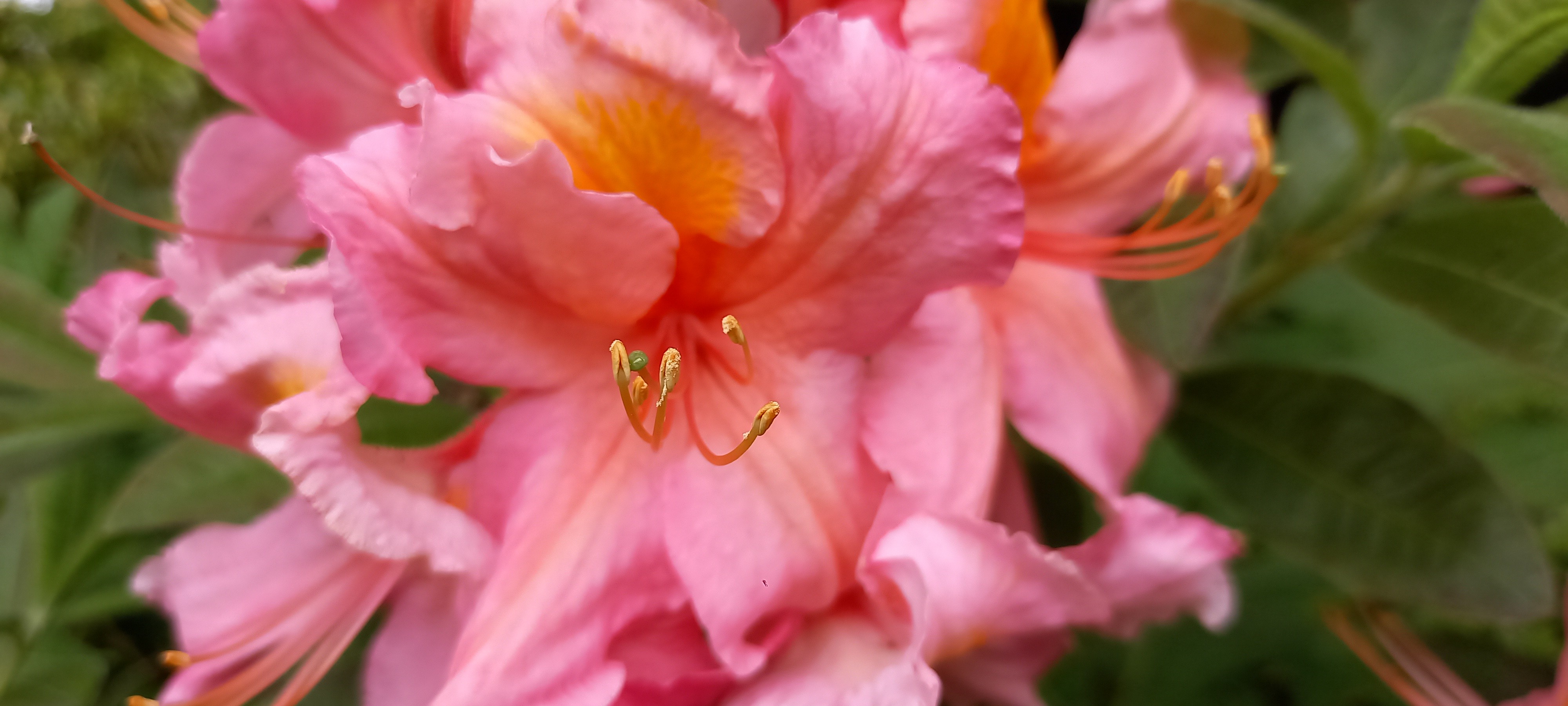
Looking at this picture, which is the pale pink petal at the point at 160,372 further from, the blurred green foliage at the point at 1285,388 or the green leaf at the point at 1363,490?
the green leaf at the point at 1363,490

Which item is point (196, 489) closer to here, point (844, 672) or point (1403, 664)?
point (844, 672)

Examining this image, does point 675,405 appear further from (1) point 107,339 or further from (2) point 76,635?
(2) point 76,635

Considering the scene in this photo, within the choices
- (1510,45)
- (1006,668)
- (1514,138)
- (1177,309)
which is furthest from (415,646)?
(1510,45)

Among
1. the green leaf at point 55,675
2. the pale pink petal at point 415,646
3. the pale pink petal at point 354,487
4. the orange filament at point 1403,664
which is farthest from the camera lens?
the green leaf at point 55,675

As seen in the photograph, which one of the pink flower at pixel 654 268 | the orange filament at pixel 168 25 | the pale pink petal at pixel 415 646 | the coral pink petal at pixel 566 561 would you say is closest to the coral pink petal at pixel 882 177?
the pink flower at pixel 654 268

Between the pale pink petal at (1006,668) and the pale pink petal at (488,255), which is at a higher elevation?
the pale pink petal at (488,255)

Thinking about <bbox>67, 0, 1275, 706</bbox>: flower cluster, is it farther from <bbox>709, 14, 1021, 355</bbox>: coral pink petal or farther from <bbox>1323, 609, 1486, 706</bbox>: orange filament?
<bbox>1323, 609, 1486, 706</bbox>: orange filament

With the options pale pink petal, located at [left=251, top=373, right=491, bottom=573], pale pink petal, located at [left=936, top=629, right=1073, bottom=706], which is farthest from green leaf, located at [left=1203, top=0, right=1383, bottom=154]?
pale pink petal, located at [left=251, top=373, right=491, bottom=573]
